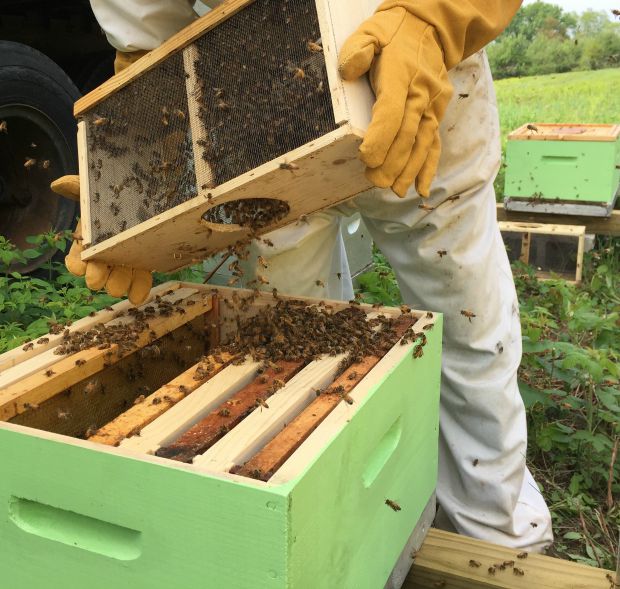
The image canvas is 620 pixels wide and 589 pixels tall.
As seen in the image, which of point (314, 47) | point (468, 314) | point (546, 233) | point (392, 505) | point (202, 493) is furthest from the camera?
point (546, 233)

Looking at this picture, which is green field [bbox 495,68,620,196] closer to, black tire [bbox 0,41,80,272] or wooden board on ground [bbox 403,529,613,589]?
black tire [bbox 0,41,80,272]

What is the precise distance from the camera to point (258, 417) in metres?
1.33

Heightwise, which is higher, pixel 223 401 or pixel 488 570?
pixel 223 401

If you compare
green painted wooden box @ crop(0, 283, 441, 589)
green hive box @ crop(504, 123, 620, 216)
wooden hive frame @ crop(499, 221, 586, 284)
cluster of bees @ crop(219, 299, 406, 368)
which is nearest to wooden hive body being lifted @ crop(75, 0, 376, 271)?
cluster of bees @ crop(219, 299, 406, 368)

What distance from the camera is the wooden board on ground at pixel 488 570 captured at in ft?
5.46

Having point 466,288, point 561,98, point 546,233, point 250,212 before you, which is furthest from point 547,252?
point 250,212

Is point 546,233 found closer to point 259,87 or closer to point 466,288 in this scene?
point 466,288

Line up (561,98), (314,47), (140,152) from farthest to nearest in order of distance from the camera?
(561,98) < (140,152) < (314,47)

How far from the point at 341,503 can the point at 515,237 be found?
455cm

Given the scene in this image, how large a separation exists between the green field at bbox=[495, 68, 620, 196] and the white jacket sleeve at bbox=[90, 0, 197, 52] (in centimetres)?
631

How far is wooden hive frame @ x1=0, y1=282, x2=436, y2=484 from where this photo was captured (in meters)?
1.19

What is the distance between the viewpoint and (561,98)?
316 inches

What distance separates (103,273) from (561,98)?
7.40 meters

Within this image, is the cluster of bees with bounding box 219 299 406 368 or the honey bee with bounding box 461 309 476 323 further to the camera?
the honey bee with bounding box 461 309 476 323
